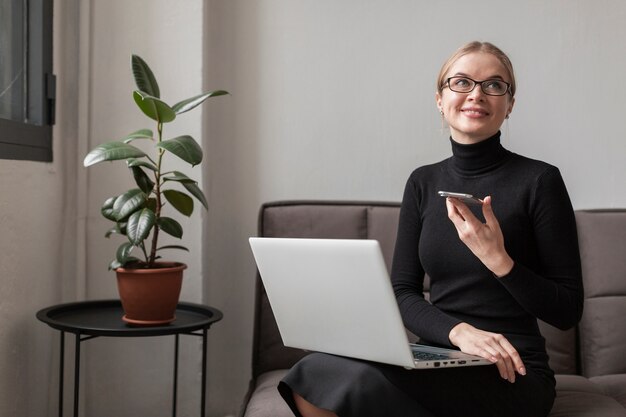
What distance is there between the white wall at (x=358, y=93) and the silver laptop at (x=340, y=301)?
99 centimetres

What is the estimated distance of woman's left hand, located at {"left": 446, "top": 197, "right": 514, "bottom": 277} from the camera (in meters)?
1.34

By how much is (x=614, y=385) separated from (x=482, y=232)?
84 centimetres

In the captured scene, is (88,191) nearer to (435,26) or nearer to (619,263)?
(435,26)

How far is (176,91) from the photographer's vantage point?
2.21 metres

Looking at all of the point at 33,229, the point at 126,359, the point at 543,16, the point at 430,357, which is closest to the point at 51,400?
the point at 126,359

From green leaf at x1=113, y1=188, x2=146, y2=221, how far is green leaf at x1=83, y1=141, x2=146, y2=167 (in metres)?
0.11

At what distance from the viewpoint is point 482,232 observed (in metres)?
1.34

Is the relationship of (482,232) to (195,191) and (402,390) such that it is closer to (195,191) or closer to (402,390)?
(402,390)

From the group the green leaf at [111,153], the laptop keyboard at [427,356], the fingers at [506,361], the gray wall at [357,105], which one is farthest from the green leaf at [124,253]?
the fingers at [506,361]

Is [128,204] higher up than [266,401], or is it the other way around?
[128,204]

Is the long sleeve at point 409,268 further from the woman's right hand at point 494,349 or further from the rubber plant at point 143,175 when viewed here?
the rubber plant at point 143,175

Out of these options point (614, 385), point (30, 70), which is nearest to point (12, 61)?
point (30, 70)

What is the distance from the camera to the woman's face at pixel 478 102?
158 cm

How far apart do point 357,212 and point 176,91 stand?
0.66m
